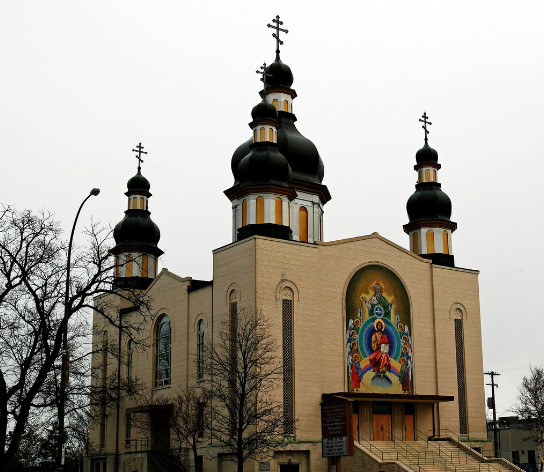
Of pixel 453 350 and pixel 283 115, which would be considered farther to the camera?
pixel 283 115

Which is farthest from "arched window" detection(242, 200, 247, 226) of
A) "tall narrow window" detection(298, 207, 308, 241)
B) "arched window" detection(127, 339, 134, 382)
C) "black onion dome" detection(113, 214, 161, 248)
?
"black onion dome" detection(113, 214, 161, 248)

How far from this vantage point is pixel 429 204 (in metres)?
47.6

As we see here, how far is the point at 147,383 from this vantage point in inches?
1805

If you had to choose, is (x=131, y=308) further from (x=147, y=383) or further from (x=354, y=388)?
(x=354, y=388)

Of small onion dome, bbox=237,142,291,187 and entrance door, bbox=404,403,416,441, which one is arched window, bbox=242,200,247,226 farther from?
entrance door, bbox=404,403,416,441

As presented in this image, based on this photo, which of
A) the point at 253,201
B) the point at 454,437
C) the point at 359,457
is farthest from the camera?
the point at 454,437

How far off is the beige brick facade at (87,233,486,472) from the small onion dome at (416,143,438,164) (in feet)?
21.7

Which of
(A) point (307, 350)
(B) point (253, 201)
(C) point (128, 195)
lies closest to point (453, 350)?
(A) point (307, 350)

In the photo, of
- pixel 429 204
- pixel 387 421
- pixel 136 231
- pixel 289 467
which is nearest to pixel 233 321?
pixel 289 467

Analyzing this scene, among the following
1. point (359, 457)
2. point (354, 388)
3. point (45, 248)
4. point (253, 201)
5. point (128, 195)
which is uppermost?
point (128, 195)

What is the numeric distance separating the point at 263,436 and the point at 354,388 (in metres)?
6.98

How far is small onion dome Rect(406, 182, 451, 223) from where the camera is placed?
4759 cm

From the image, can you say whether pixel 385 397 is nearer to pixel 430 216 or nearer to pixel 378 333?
pixel 378 333

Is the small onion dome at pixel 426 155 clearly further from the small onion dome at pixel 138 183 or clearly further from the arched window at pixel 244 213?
the small onion dome at pixel 138 183
